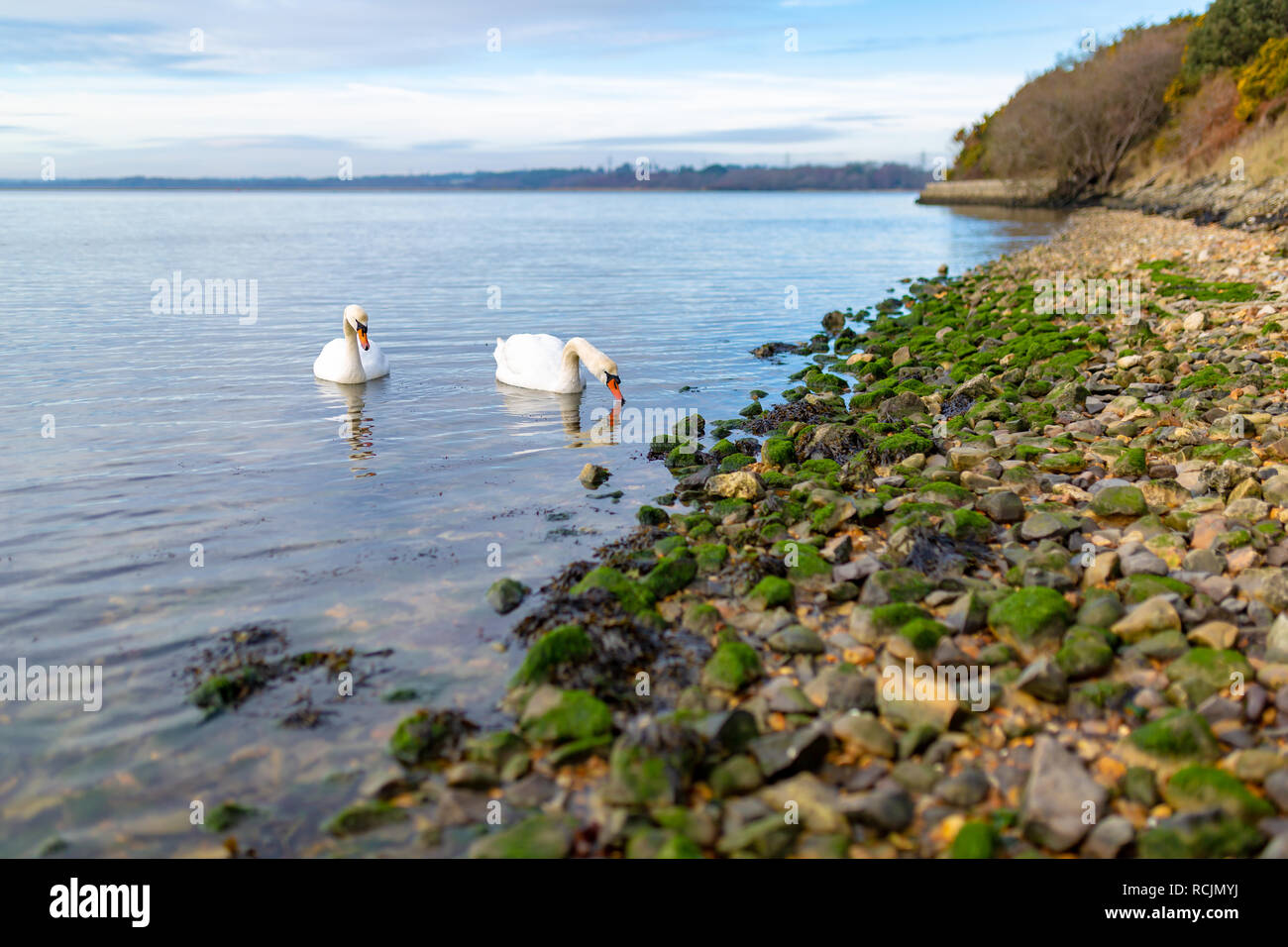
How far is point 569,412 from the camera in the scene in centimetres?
1594

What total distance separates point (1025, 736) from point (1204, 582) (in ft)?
8.39

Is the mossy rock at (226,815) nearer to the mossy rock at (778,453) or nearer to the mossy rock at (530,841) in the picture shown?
the mossy rock at (530,841)

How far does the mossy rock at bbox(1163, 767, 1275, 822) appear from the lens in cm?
491

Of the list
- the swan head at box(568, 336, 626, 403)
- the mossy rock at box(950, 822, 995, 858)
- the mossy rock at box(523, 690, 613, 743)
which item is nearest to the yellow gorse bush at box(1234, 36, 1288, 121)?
the swan head at box(568, 336, 626, 403)

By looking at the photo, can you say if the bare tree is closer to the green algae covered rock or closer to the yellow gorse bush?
the yellow gorse bush

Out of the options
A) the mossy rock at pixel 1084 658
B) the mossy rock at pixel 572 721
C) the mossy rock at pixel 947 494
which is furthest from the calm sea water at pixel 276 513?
the mossy rock at pixel 1084 658

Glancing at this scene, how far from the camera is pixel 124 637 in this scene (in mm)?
7793

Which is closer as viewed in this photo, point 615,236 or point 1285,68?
point 1285,68

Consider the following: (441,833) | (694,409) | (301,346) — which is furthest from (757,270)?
(441,833)

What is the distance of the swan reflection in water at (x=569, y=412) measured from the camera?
14234 millimetres

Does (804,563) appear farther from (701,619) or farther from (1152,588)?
(1152,588)

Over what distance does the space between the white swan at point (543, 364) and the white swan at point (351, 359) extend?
249 centimetres

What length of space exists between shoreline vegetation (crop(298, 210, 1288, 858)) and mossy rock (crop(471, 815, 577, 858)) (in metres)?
0.01
